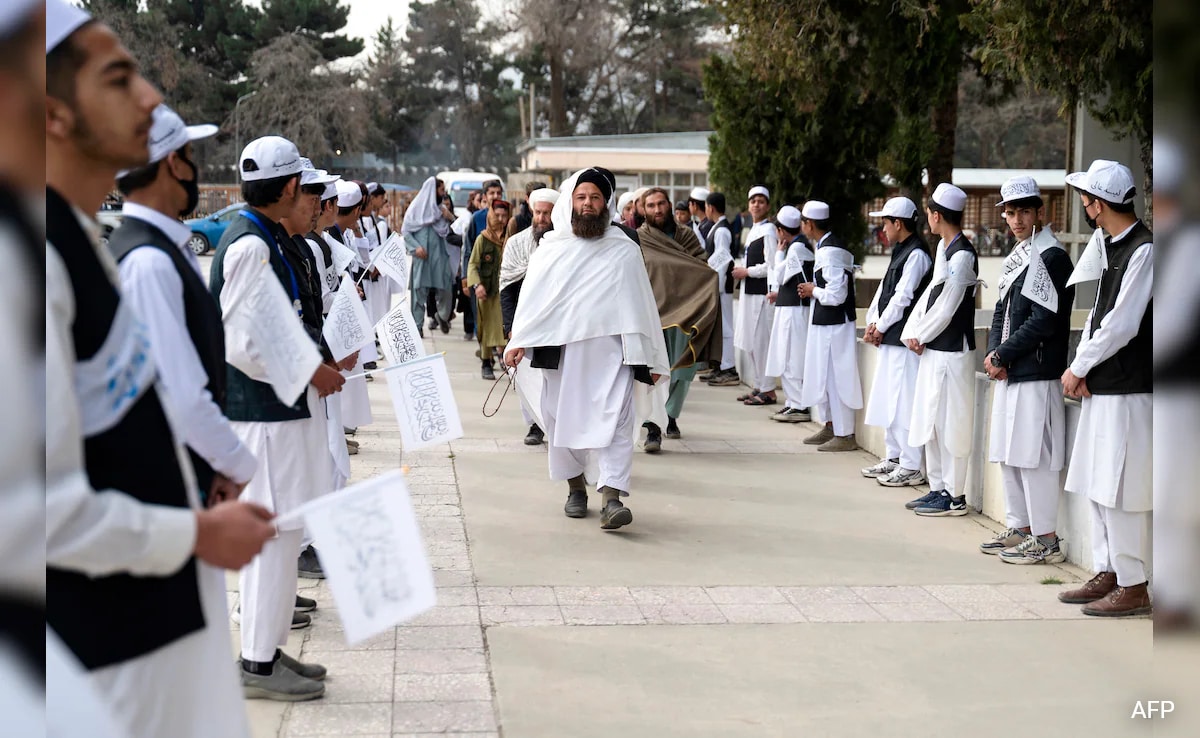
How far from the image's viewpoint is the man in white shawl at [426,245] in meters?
16.4

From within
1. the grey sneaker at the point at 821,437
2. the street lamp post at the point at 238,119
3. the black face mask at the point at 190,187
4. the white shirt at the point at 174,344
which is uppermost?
the street lamp post at the point at 238,119

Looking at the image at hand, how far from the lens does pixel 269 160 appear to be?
181 inches

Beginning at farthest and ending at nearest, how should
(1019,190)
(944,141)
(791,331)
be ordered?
(944,141) < (791,331) < (1019,190)

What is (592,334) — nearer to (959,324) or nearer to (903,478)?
(959,324)

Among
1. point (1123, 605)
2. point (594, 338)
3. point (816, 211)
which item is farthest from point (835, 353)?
point (1123, 605)

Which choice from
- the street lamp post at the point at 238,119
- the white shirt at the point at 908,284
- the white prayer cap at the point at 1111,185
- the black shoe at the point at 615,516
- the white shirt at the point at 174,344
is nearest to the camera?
the white shirt at the point at 174,344

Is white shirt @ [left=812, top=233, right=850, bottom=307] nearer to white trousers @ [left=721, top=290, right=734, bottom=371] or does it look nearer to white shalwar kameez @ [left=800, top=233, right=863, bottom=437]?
white shalwar kameez @ [left=800, top=233, right=863, bottom=437]

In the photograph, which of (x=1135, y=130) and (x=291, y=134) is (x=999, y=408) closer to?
(x=1135, y=130)

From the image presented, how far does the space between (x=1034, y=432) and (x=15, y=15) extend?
18.9ft

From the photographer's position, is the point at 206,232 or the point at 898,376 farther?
the point at 206,232

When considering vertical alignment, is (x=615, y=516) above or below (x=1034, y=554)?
above

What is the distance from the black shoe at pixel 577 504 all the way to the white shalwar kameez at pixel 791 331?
3698 mm

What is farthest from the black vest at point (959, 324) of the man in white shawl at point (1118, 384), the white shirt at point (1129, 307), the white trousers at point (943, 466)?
the white shirt at point (1129, 307)

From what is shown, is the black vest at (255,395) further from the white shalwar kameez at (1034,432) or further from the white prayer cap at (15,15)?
the white shalwar kameez at (1034,432)
